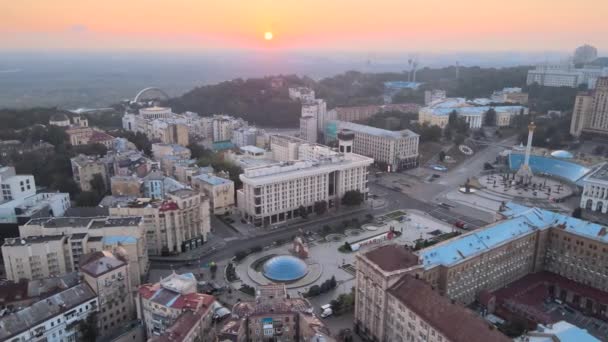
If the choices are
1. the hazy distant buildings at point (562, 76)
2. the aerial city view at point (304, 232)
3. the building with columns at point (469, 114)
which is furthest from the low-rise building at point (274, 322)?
the hazy distant buildings at point (562, 76)

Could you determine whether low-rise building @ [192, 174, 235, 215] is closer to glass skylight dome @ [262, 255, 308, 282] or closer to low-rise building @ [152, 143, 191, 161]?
low-rise building @ [152, 143, 191, 161]

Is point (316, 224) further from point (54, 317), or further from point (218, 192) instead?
point (54, 317)

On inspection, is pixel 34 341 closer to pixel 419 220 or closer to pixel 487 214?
pixel 419 220

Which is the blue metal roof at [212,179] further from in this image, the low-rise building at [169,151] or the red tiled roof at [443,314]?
the red tiled roof at [443,314]

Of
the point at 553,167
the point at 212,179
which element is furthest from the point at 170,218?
the point at 553,167

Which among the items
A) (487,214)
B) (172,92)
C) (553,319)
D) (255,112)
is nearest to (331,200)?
(487,214)
